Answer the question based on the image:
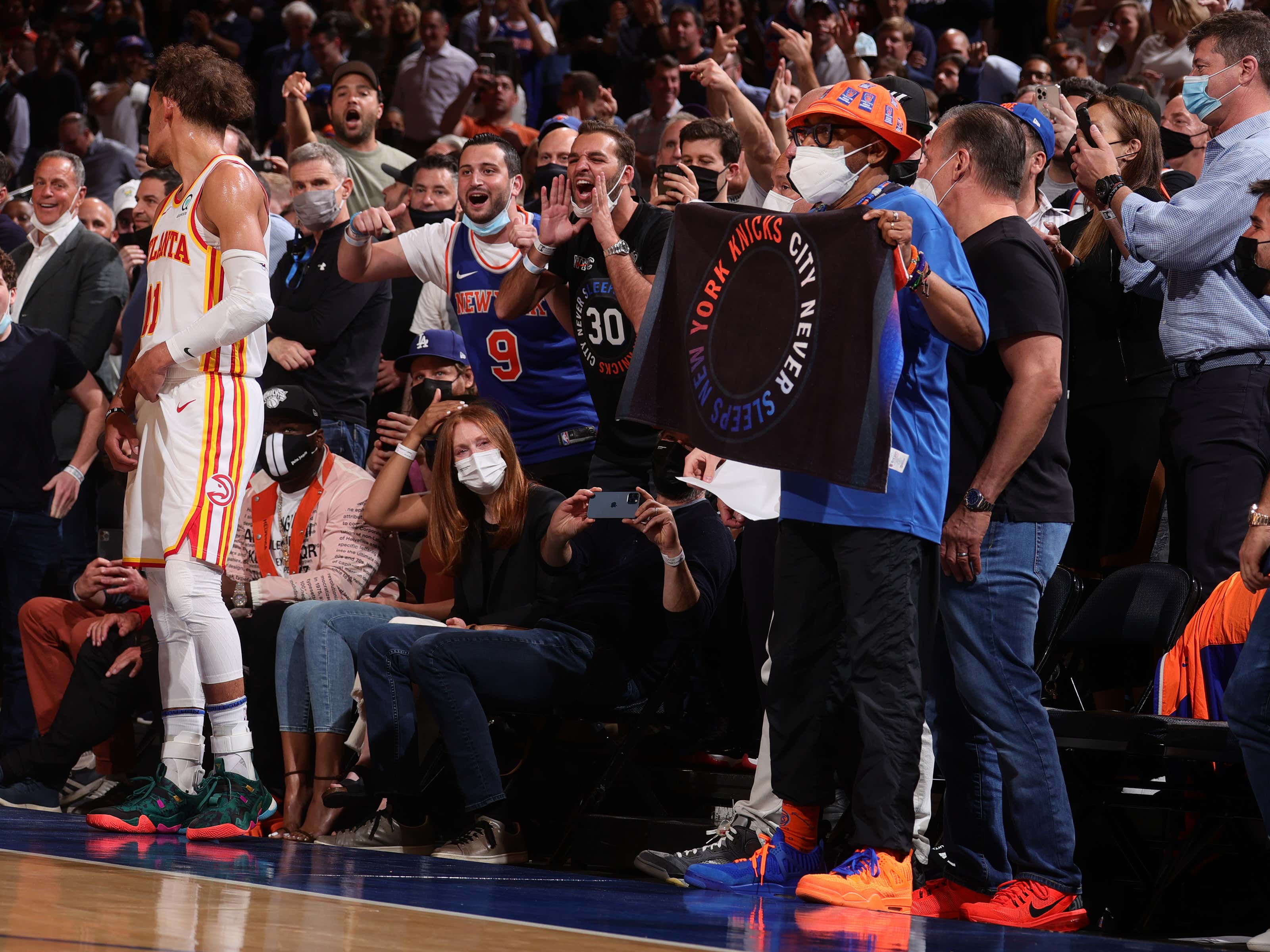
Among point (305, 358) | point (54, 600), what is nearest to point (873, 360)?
point (305, 358)

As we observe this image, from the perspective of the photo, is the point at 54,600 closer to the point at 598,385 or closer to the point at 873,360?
the point at 598,385

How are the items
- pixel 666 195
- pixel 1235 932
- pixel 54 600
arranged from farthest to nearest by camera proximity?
pixel 54 600 → pixel 666 195 → pixel 1235 932

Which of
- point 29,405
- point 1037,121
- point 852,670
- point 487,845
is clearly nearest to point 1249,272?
point 1037,121

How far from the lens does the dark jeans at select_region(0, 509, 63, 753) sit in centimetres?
668

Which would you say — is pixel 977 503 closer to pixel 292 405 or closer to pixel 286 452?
pixel 286 452

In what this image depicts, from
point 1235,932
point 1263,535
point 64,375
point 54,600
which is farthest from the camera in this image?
point 64,375

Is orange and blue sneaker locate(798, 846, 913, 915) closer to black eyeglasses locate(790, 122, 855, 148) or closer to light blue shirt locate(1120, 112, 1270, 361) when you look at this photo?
black eyeglasses locate(790, 122, 855, 148)

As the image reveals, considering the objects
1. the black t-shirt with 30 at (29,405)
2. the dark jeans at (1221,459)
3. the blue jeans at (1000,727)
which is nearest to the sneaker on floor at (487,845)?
the blue jeans at (1000,727)

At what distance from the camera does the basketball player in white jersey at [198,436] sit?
4934 mm

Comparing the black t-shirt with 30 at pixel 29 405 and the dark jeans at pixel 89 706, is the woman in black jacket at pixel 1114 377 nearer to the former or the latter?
the dark jeans at pixel 89 706

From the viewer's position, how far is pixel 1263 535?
3.69 m

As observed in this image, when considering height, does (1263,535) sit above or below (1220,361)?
below

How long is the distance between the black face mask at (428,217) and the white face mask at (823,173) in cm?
387

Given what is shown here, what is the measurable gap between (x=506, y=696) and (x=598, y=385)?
1.17m
